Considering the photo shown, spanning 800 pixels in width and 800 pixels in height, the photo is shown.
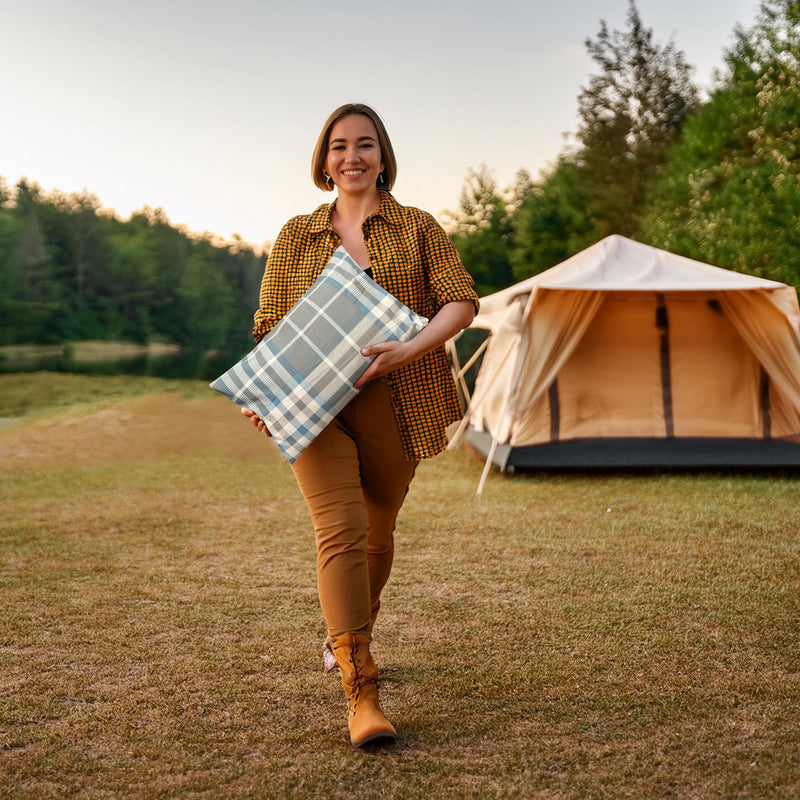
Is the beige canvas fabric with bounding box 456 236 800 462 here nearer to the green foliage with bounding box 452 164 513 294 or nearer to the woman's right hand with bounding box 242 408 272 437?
the woman's right hand with bounding box 242 408 272 437

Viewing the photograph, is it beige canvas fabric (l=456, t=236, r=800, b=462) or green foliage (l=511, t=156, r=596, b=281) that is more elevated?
green foliage (l=511, t=156, r=596, b=281)

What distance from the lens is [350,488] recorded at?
2.28 metres

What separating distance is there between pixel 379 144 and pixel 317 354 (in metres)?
0.67

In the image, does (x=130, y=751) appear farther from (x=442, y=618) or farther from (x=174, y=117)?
(x=174, y=117)

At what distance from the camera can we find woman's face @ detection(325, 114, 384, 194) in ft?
8.09

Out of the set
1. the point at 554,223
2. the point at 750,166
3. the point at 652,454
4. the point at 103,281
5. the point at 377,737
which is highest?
the point at 103,281

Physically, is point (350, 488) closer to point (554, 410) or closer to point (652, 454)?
point (652, 454)

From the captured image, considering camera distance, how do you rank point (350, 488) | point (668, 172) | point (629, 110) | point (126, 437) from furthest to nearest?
point (629, 110) < point (668, 172) < point (126, 437) < point (350, 488)

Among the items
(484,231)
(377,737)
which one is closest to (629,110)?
(484,231)

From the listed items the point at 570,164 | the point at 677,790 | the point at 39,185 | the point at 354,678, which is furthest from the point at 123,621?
the point at 39,185

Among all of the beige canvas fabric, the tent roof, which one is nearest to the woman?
the tent roof

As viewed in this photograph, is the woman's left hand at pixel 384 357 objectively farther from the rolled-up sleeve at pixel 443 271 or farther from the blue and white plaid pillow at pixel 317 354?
the rolled-up sleeve at pixel 443 271

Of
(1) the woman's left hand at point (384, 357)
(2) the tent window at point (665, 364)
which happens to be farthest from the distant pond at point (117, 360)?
(1) the woman's left hand at point (384, 357)

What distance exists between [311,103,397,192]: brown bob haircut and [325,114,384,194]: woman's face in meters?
0.02
